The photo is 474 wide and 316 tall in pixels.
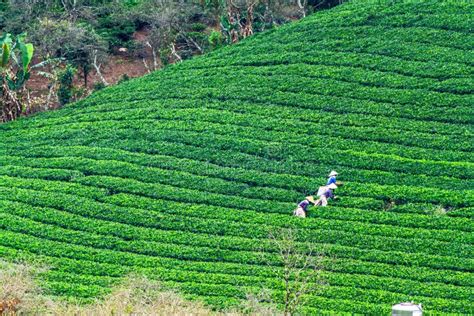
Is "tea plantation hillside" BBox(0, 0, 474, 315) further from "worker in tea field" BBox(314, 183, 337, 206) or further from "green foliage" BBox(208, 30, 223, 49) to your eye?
"green foliage" BBox(208, 30, 223, 49)

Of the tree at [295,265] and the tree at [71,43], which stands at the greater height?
the tree at [71,43]

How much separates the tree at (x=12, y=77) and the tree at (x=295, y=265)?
16111 millimetres

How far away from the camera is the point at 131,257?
3312 centimetres

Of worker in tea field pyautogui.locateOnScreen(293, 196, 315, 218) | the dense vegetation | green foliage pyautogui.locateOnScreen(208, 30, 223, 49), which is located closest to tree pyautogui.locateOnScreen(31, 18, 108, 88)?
the dense vegetation

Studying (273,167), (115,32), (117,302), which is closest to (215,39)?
(115,32)

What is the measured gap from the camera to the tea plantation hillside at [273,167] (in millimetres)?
31891

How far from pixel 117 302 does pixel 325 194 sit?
36.6 ft

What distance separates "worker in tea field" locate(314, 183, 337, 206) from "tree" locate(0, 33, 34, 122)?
15.4 metres

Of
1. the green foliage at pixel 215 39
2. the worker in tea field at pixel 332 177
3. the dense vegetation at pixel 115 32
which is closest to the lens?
the worker in tea field at pixel 332 177

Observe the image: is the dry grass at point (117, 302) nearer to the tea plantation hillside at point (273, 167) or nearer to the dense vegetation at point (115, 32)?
the tea plantation hillside at point (273, 167)

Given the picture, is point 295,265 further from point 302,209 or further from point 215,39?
point 215,39

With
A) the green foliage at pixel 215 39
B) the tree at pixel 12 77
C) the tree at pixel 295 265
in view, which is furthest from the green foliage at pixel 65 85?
the tree at pixel 295 265

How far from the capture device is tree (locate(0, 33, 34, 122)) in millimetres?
43125

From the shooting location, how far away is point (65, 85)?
46000 millimetres
